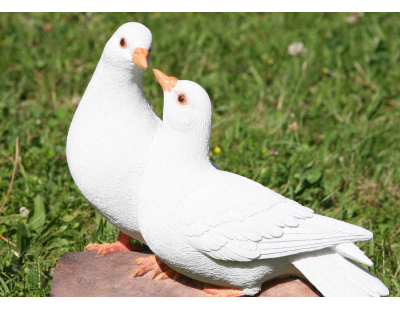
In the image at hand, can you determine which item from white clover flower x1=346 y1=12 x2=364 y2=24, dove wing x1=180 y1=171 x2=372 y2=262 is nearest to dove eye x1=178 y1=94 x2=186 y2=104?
dove wing x1=180 y1=171 x2=372 y2=262

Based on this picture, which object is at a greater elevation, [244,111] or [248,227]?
[244,111]

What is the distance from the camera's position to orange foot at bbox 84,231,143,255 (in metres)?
3.19

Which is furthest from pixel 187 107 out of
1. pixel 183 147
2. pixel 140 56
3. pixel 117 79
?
pixel 117 79

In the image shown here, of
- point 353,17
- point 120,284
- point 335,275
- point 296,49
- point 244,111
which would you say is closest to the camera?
point 335,275

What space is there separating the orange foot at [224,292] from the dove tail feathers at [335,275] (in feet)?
1.06

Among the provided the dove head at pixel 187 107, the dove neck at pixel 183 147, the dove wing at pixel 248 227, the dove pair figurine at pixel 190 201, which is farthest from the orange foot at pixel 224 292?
the dove head at pixel 187 107

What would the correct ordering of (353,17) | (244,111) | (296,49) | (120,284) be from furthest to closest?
(353,17) → (296,49) → (244,111) → (120,284)

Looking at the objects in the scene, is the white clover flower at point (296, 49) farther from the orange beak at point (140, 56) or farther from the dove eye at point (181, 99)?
the dove eye at point (181, 99)

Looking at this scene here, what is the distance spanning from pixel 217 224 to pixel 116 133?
69 centimetres

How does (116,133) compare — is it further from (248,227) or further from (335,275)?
(335,275)

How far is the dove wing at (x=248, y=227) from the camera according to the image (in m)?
2.56

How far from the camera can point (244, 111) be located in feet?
17.0

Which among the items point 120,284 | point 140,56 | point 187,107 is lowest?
point 120,284

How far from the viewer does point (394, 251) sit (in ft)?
A: 12.1
